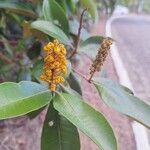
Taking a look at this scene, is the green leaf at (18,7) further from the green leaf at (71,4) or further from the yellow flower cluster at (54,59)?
the yellow flower cluster at (54,59)

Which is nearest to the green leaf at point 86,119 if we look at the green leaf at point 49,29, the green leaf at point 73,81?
the green leaf at point 49,29

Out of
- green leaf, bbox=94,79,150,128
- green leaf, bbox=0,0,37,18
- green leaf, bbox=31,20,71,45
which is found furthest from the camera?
green leaf, bbox=0,0,37,18

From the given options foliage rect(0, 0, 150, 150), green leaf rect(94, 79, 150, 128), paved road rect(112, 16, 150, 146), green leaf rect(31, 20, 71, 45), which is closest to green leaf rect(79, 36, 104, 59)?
foliage rect(0, 0, 150, 150)

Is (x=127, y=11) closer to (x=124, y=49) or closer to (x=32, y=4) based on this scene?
(x=124, y=49)

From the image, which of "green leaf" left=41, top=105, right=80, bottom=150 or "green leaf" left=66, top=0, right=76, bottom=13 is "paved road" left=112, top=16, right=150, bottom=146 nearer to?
"green leaf" left=66, top=0, right=76, bottom=13

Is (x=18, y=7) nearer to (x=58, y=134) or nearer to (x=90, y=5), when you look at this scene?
(x=90, y=5)

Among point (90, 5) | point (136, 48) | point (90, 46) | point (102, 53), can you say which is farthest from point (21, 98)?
point (136, 48)

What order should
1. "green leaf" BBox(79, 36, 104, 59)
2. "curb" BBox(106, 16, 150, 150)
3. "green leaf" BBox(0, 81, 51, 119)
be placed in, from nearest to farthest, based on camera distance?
"green leaf" BBox(0, 81, 51, 119)
"green leaf" BBox(79, 36, 104, 59)
"curb" BBox(106, 16, 150, 150)
